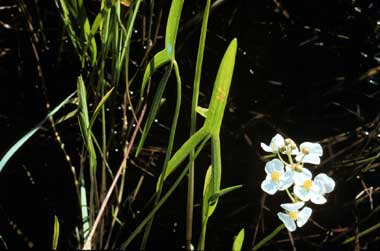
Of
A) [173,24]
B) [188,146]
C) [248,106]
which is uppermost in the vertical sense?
[173,24]

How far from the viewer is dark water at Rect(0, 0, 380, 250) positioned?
86 centimetres

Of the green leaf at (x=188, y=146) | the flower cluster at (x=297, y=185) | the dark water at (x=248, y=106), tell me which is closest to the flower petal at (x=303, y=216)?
the flower cluster at (x=297, y=185)

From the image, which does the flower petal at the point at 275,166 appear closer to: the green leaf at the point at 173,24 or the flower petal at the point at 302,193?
the flower petal at the point at 302,193

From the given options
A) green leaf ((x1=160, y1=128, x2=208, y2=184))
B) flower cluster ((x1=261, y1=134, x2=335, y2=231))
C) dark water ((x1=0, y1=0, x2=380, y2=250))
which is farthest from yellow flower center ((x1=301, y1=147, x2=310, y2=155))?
dark water ((x1=0, y1=0, x2=380, y2=250))

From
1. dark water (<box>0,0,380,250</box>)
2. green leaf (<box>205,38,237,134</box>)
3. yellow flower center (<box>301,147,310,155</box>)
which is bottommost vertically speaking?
dark water (<box>0,0,380,250</box>)

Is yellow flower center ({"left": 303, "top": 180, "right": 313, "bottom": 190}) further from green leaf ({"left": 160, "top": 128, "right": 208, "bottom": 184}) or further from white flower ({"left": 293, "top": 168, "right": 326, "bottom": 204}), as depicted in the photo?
green leaf ({"left": 160, "top": 128, "right": 208, "bottom": 184})

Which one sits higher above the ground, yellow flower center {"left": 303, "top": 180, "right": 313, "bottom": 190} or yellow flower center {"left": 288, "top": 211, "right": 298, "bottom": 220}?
yellow flower center {"left": 303, "top": 180, "right": 313, "bottom": 190}

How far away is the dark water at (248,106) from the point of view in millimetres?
860

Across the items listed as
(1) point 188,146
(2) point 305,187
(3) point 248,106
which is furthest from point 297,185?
(3) point 248,106

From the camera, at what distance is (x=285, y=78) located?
90 cm

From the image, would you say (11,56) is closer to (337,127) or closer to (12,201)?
(12,201)

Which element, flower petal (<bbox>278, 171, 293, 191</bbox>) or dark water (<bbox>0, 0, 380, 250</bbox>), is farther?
dark water (<bbox>0, 0, 380, 250</bbox>)

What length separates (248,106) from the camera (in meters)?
0.90

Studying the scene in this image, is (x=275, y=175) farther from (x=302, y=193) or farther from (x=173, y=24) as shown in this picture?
(x=173, y=24)
